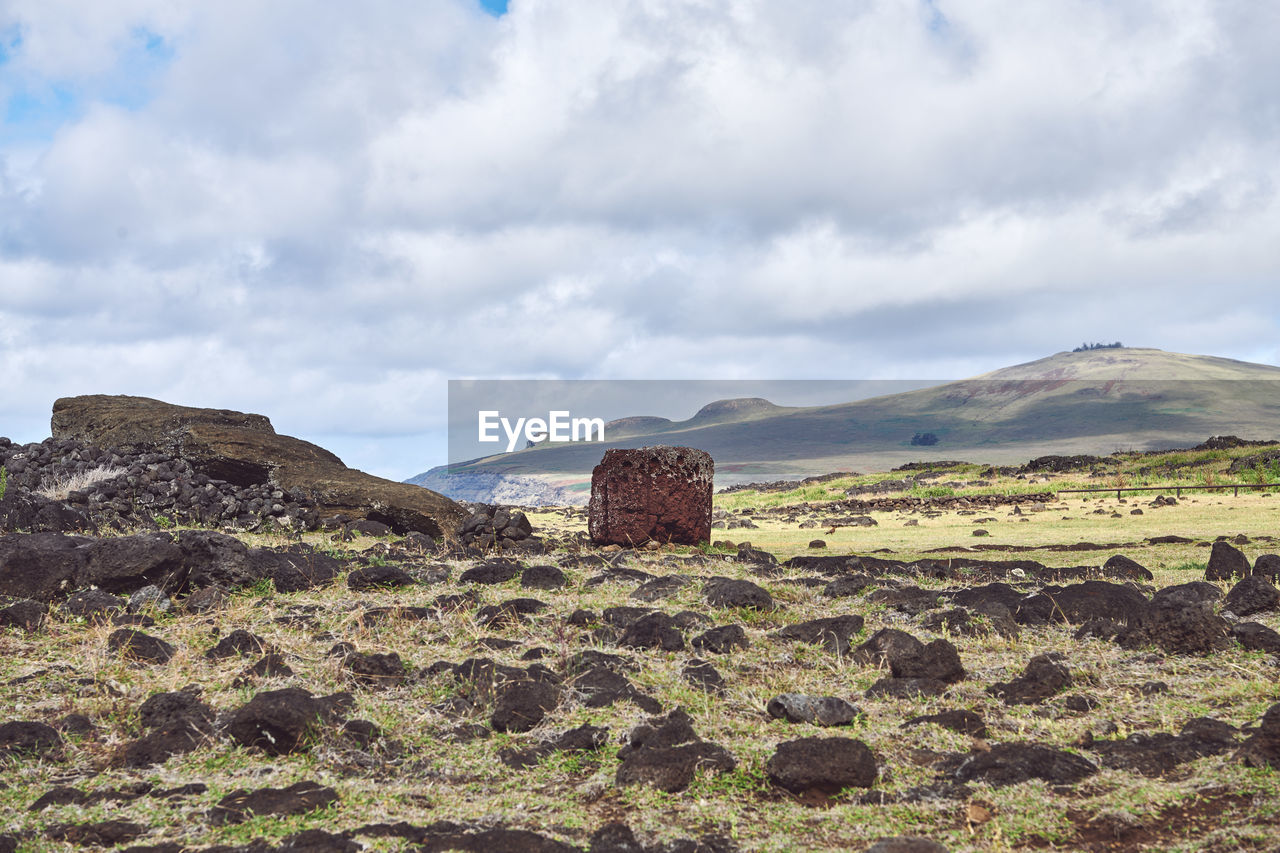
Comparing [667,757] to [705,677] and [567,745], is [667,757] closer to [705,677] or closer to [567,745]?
[567,745]

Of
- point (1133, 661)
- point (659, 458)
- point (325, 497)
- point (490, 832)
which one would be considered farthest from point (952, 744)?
point (325, 497)

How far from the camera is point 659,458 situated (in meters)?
14.8

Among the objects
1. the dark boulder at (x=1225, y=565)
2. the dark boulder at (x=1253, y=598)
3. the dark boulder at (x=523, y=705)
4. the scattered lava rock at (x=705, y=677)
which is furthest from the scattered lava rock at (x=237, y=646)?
the dark boulder at (x=1225, y=565)

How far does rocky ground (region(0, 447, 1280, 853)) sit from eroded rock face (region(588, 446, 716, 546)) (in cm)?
403

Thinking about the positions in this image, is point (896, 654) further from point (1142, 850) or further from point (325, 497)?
point (325, 497)

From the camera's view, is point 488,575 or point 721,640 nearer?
point 721,640

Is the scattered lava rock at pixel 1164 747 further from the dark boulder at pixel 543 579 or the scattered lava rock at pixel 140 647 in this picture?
the scattered lava rock at pixel 140 647

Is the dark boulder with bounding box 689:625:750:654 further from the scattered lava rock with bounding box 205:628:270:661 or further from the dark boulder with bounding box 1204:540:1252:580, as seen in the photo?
the dark boulder with bounding box 1204:540:1252:580

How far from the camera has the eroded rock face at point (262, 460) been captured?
16531mm

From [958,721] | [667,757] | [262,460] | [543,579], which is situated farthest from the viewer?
[262,460]

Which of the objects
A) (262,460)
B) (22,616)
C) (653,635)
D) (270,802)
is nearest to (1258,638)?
(653,635)

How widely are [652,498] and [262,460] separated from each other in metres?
7.61

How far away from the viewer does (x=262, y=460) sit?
57.2 feet

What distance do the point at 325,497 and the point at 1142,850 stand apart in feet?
47.5
